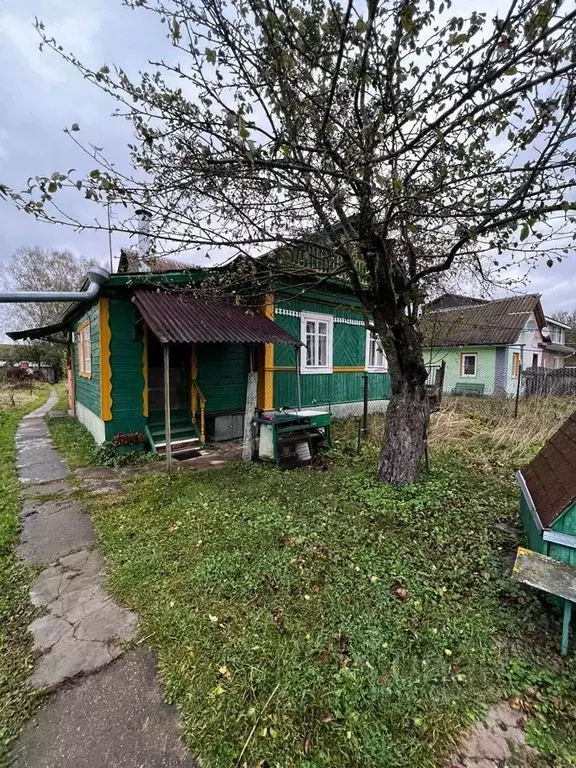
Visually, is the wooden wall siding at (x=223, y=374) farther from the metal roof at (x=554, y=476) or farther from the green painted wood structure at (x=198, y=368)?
the metal roof at (x=554, y=476)

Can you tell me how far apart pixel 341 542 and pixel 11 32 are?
4.90 meters

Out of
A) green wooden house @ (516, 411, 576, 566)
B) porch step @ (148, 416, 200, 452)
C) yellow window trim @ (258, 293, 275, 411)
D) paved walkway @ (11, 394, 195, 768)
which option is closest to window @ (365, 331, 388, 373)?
yellow window trim @ (258, 293, 275, 411)

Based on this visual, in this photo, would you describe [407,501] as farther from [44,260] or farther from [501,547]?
[44,260]

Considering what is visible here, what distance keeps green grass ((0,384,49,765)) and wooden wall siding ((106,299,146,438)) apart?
1.89m

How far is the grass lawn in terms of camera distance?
5.29 feet

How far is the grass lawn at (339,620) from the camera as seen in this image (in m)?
1.61

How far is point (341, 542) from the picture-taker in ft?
10.2

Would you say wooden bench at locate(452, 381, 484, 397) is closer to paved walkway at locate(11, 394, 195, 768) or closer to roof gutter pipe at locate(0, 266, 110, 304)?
roof gutter pipe at locate(0, 266, 110, 304)

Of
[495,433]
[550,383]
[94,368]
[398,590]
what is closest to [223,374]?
[94,368]

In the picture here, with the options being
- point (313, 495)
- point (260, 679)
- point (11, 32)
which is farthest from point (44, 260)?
point (260, 679)

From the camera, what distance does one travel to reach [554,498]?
242cm

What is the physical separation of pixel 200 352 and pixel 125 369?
1.57 m

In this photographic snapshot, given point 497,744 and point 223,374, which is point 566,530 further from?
point 223,374

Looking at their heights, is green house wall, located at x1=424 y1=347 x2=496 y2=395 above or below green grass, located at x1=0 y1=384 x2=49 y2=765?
above
